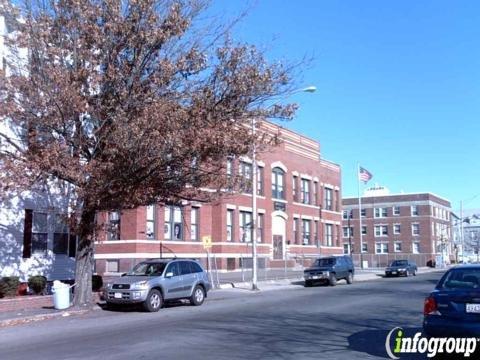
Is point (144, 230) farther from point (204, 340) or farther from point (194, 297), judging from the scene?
point (204, 340)

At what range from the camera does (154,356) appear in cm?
1048

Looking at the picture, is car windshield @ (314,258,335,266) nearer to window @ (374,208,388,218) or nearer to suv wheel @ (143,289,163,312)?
suv wheel @ (143,289,163,312)

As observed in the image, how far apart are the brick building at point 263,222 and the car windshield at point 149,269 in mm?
10466

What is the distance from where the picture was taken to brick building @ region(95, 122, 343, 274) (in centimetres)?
3894

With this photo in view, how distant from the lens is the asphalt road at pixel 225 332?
10.8 metres

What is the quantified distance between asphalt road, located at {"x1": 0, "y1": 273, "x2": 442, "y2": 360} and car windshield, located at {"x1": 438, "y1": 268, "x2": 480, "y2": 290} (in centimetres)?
178


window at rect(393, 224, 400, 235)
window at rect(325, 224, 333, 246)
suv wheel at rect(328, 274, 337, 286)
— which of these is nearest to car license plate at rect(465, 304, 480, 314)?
suv wheel at rect(328, 274, 337, 286)

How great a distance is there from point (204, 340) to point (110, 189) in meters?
7.62

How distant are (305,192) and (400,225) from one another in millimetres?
43299

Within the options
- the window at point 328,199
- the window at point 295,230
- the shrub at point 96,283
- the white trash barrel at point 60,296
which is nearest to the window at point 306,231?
the window at point 295,230

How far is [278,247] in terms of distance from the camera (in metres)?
53.2

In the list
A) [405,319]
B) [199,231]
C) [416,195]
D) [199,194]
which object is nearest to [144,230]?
[199,231]

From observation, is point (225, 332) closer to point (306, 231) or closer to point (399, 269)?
point (399, 269)

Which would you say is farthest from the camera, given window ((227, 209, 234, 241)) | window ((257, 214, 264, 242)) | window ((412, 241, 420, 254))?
window ((412, 241, 420, 254))
